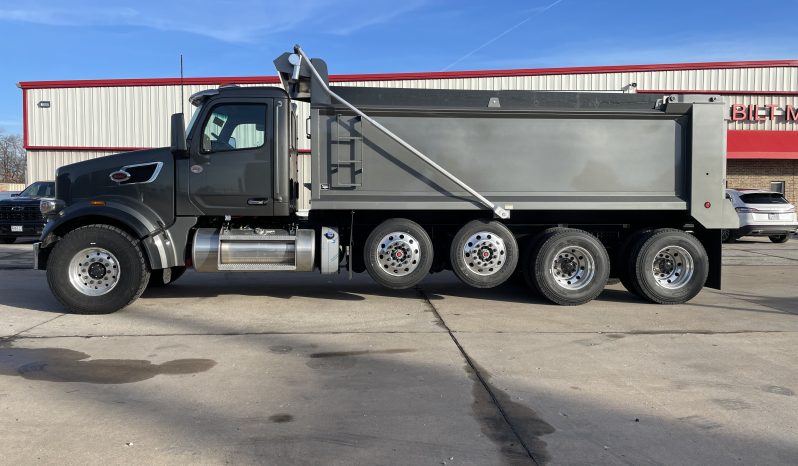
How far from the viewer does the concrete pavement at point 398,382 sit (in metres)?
3.68

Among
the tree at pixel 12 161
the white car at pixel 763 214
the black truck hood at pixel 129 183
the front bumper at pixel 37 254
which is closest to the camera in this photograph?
the front bumper at pixel 37 254

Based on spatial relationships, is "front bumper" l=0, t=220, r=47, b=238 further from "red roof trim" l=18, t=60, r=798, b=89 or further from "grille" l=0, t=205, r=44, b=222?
"red roof trim" l=18, t=60, r=798, b=89

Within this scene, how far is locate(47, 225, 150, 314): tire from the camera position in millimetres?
7309

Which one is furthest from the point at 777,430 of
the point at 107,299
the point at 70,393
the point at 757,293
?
the point at 107,299

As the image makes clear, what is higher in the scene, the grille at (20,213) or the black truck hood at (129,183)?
the black truck hood at (129,183)

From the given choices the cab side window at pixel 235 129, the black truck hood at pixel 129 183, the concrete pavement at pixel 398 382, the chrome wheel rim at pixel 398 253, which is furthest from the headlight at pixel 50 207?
the chrome wheel rim at pixel 398 253

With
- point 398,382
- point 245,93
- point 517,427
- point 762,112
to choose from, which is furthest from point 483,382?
point 762,112

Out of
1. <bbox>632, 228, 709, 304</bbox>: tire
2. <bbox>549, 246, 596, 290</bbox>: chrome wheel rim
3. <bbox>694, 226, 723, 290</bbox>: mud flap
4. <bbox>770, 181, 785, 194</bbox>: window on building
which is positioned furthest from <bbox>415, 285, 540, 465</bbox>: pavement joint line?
<bbox>770, 181, 785, 194</bbox>: window on building

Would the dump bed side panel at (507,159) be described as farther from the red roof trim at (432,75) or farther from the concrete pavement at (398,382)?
the red roof trim at (432,75)

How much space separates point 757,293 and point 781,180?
1712cm

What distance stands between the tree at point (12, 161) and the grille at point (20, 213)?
83.7 metres

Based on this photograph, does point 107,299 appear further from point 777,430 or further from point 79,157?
point 79,157

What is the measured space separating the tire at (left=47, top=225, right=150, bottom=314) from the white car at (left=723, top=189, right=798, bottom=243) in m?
15.7

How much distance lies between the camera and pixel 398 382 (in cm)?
489
